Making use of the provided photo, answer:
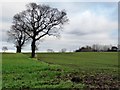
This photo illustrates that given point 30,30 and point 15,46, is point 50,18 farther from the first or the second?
point 15,46

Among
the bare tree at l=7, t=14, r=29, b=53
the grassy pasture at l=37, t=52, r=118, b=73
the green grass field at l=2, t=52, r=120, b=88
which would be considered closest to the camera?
the green grass field at l=2, t=52, r=120, b=88

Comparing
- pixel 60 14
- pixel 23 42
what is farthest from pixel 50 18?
pixel 23 42

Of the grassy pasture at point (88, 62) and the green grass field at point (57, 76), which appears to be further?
the grassy pasture at point (88, 62)

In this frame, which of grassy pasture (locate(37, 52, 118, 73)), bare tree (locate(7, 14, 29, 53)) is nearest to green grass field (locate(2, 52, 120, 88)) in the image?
grassy pasture (locate(37, 52, 118, 73))

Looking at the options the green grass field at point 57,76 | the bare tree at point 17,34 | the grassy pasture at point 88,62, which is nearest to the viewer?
the green grass field at point 57,76

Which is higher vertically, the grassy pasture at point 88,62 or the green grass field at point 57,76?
the grassy pasture at point 88,62

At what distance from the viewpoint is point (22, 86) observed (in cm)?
1778

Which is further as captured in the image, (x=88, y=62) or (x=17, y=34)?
(x=17, y=34)

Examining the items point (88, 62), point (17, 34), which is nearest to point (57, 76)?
point (88, 62)

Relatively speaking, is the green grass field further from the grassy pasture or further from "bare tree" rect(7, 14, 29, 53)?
"bare tree" rect(7, 14, 29, 53)

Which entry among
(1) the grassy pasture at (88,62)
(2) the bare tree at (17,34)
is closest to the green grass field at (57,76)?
(1) the grassy pasture at (88,62)

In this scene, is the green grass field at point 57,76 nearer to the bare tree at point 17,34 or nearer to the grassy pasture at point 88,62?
the grassy pasture at point 88,62

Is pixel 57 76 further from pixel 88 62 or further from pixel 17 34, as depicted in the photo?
pixel 17 34

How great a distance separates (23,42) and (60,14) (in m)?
19.8
